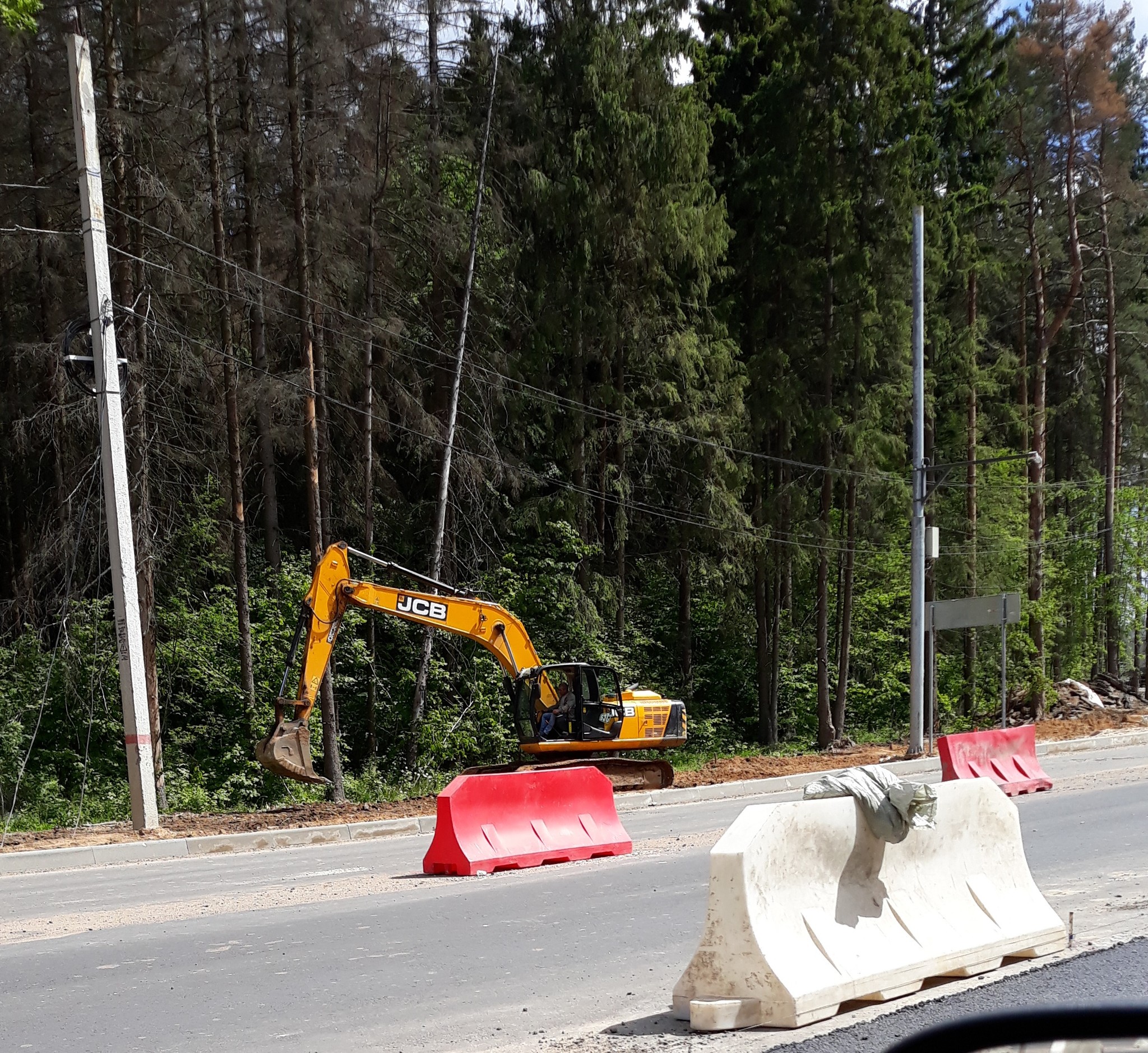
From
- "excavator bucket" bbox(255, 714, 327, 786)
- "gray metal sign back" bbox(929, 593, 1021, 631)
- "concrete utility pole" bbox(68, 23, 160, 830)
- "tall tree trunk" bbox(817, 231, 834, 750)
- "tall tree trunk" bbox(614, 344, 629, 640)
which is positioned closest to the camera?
"concrete utility pole" bbox(68, 23, 160, 830)

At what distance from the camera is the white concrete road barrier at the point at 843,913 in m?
6.42

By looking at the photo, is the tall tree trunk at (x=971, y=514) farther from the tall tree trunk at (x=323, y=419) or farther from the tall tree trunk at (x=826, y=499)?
the tall tree trunk at (x=323, y=419)

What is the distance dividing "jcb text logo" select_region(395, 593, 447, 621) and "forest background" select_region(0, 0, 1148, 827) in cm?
506

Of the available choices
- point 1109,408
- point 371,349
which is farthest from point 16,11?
point 1109,408

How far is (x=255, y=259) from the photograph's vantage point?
27859 mm

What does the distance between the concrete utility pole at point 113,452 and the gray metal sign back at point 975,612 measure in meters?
13.9

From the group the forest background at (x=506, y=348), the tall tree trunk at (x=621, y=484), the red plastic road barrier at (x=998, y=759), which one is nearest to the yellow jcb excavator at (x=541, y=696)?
the forest background at (x=506, y=348)

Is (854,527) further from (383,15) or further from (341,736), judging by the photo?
(383,15)

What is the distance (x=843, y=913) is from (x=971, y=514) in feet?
113

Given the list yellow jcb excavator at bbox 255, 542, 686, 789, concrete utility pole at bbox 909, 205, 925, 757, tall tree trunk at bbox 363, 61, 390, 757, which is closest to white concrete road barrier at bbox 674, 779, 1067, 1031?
yellow jcb excavator at bbox 255, 542, 686, 789

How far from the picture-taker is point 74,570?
26094mm

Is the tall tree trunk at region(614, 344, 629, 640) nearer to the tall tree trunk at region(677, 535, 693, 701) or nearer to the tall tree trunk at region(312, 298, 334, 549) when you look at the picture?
the tall tree trunk at region(677, 535, 693, 701)

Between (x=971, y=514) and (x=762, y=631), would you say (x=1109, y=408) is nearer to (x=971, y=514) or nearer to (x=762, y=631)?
(x=971, y=514)

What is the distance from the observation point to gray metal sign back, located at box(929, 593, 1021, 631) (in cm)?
2178
